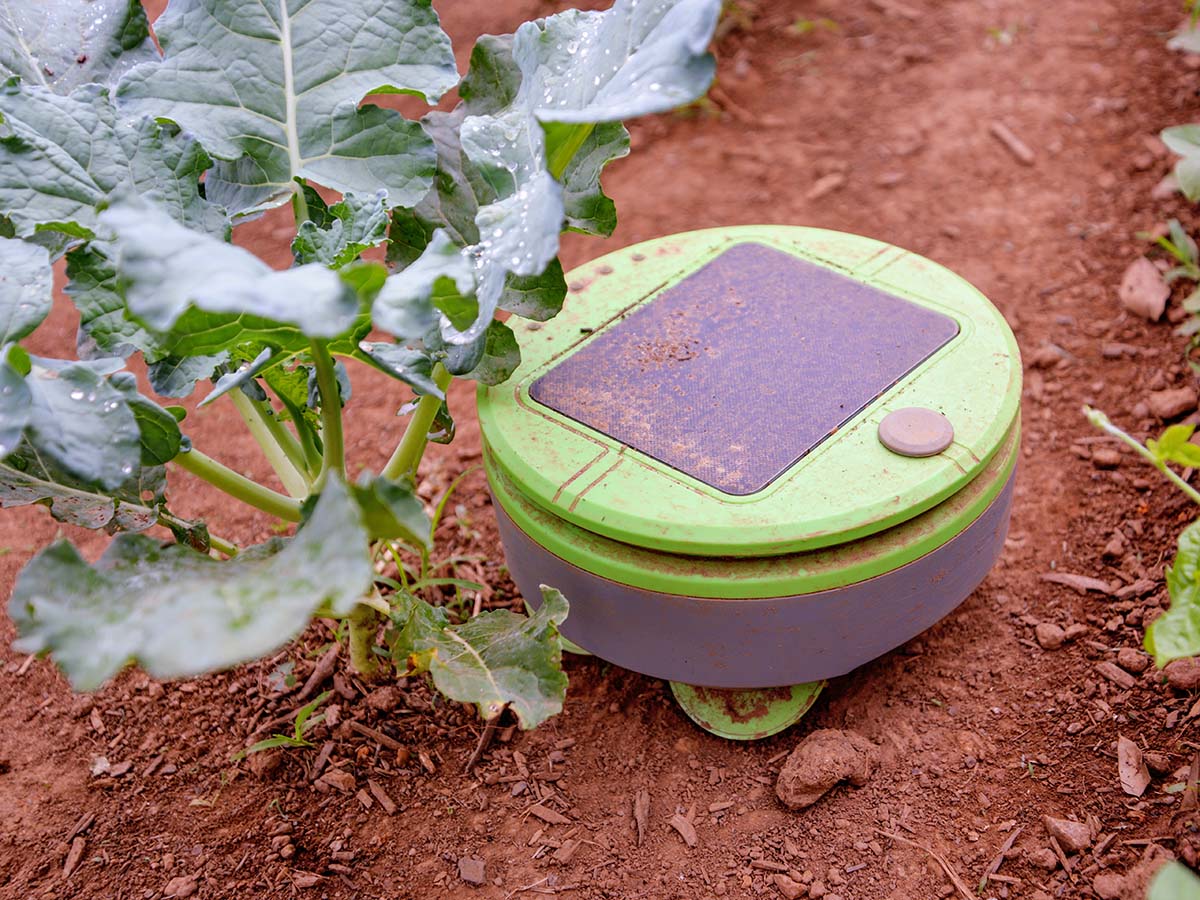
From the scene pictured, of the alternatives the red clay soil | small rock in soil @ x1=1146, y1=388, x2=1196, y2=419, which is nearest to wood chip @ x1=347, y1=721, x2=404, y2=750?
the red clay soil

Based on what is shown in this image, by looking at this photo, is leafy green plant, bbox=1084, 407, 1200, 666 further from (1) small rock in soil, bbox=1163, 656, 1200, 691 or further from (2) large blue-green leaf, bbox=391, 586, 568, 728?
(2) large blue-green leaf, bbox=391, 586, 568, 728

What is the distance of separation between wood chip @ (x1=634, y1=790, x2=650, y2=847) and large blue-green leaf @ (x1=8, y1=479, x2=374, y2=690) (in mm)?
745

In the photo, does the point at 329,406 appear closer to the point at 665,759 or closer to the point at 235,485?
the point at 235,485

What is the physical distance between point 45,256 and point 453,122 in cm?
67

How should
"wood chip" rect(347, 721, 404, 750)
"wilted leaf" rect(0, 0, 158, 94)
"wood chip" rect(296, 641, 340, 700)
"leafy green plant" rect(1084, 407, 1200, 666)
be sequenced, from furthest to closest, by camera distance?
1. "wood chip" rect(296, 641, 340, 700)
2. "wood chip" rect(347, 721, 404, 750)
3. "wilted leaf" rect(0, 0, 158, 94)
4. "leafy green plant" rect(1084, 407, 1200, 666)

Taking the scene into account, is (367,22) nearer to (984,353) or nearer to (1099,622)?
(984,353)

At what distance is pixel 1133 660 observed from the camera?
5.99ft

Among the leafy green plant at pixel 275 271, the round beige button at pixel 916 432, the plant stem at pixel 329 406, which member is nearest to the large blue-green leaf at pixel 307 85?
the leafy green plant at pixel 275 271

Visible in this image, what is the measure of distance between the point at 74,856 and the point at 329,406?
2.81 ft

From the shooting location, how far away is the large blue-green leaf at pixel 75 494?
1.51m

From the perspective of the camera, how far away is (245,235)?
126 inches

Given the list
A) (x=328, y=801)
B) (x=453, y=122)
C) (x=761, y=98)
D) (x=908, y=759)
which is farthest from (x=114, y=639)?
(x=761, y=98)

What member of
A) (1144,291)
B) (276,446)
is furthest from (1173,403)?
(276,446)

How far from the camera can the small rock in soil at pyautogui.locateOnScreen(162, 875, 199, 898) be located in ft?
5.35
